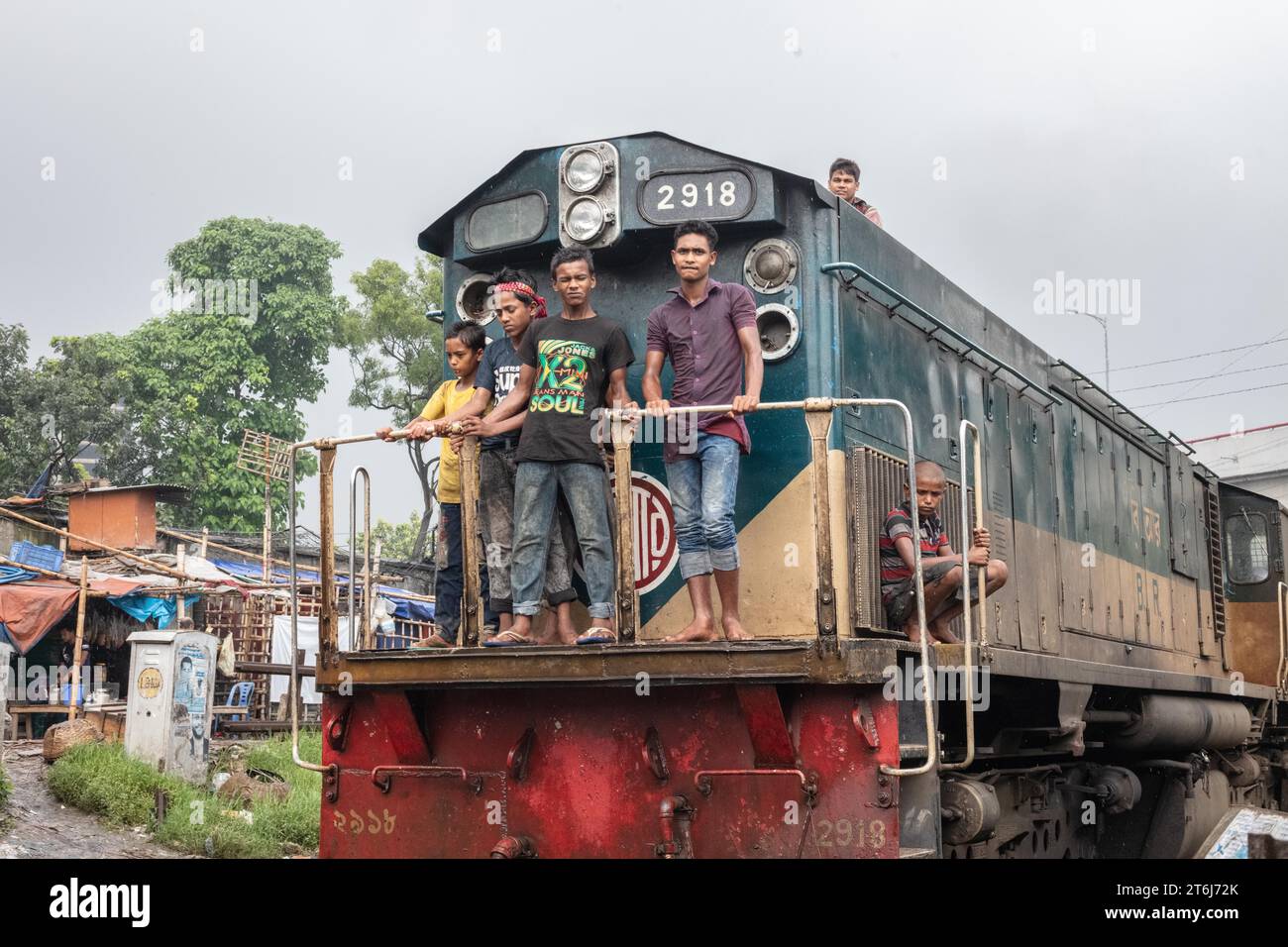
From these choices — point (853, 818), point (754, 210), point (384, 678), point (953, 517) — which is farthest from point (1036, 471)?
point (384, 678)

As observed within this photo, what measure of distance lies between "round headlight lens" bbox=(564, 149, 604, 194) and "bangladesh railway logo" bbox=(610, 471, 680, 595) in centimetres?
137

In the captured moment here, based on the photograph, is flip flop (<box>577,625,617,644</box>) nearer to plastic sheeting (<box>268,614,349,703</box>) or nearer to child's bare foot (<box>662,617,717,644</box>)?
child's bare foot (<box>662,617,717,644</box>)

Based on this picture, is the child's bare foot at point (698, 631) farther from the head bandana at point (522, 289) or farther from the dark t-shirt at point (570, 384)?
the head bandana at point (522, 289)

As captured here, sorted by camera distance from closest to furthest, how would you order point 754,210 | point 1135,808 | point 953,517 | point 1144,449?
1. point 754,210
2. point 953,517
3. point 1135,808
4. point 1144,449

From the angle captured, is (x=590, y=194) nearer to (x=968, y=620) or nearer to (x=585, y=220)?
(x=585, y=220)

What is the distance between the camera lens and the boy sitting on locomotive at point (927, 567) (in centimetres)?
576

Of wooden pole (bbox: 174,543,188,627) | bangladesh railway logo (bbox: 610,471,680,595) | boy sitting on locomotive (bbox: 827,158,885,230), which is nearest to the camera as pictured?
bangladesh railway logo (bbox: 610,471,680,595)

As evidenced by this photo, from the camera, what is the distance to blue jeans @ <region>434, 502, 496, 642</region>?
6.34 metres

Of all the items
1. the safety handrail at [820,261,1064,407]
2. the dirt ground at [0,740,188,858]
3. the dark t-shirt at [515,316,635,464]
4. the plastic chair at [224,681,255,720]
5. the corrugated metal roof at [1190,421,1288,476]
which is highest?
the corrugated metal roof at [1190,421,1288,476]

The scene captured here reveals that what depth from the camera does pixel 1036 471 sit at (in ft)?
27.4

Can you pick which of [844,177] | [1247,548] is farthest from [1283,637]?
[844,177]

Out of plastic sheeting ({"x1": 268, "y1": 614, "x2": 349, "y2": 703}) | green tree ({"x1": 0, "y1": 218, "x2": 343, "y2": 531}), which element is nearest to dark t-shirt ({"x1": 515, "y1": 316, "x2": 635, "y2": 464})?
plastic sheeting ({"x1": 268, "y1": 614, "x2": 349, "y2": 703})
